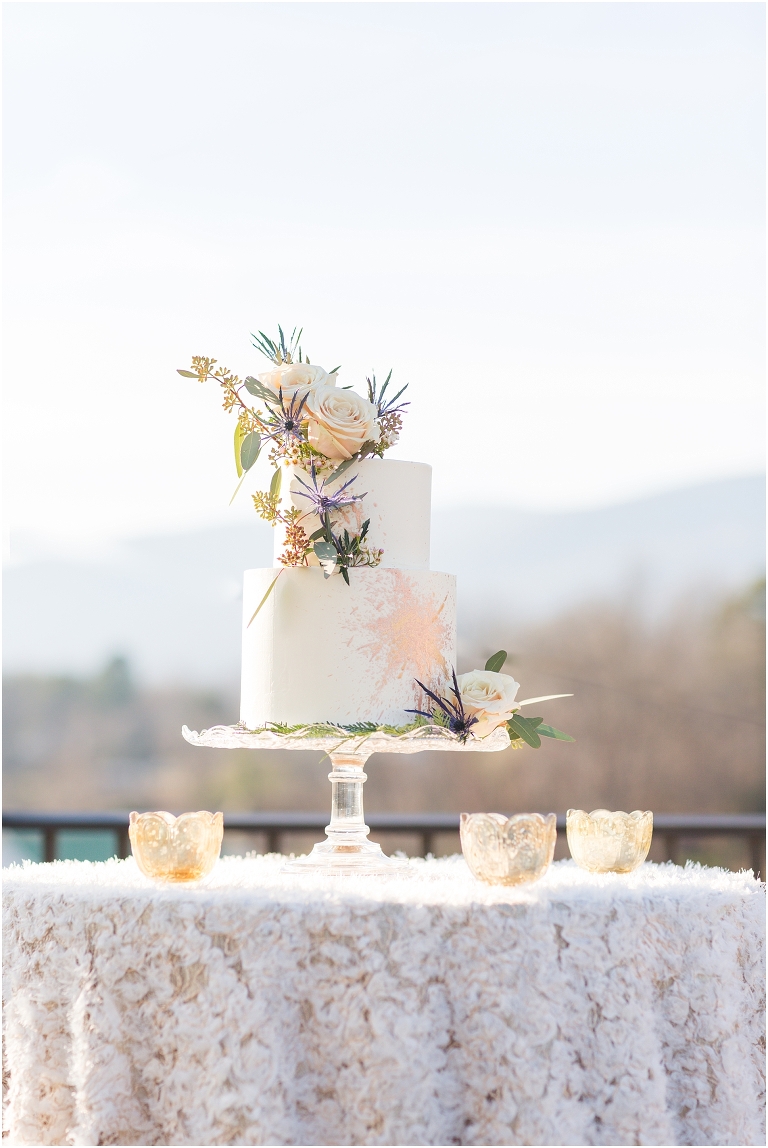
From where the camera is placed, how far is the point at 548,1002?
4.69 feet

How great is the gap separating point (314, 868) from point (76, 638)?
6837 mm

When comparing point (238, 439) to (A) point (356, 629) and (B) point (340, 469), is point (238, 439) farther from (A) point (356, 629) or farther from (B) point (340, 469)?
(A) point (356, 629)

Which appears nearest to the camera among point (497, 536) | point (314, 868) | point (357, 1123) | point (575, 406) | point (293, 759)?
point (357, 1123)

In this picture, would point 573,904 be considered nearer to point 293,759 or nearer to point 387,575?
point 387,575

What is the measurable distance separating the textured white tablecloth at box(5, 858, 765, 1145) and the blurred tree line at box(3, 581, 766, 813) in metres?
7.07

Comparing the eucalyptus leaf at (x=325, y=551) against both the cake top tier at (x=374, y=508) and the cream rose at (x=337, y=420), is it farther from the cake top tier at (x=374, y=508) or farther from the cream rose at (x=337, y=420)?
the cream rose at (x=337, y=420)

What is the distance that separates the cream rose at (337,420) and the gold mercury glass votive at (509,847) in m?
0.71

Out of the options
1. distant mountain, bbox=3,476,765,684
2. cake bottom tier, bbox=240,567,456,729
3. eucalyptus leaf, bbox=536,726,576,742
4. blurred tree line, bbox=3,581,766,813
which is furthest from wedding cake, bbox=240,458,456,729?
blurred tree line, bbox=3,581,766,813

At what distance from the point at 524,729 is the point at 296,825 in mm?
1666

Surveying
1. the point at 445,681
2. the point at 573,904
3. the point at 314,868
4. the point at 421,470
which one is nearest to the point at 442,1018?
the point at 573,904

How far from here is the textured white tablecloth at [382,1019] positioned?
1396 millimetres

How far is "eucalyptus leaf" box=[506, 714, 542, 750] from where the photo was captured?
6.16ft

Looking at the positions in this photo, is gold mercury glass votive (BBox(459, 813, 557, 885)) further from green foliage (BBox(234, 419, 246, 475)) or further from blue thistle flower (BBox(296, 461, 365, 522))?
green foliage (BBox(234, 419, 246, 475))

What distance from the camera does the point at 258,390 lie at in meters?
1.87
